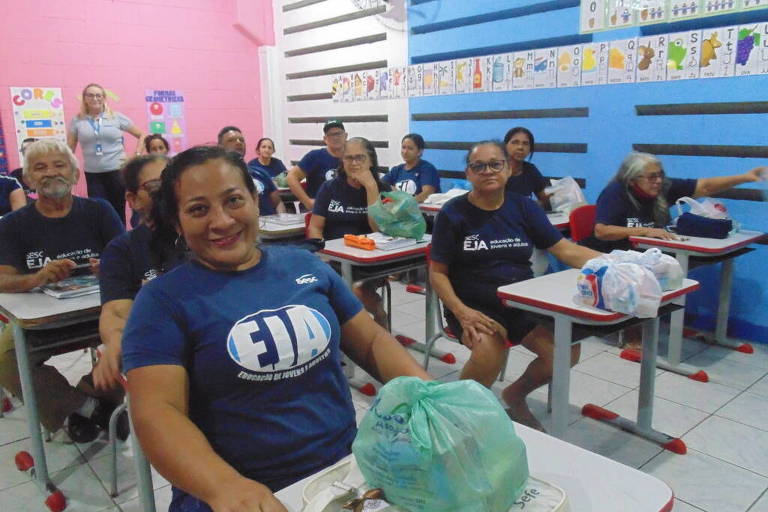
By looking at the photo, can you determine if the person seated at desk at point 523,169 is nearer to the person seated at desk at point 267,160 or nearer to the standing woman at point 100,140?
the person seated at desk at point 267,160

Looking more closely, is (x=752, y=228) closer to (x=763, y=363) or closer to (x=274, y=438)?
(x=763, y=363)

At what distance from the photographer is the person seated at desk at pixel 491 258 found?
7.68 ft

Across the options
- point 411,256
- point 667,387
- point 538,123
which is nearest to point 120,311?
point 411,256

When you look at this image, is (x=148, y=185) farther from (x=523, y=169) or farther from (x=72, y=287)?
(x=523, y=169)

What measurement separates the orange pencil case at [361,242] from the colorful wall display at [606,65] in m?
2.14

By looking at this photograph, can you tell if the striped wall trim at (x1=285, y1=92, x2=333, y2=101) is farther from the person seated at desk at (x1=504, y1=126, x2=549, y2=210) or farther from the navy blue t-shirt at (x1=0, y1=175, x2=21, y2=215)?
the navy blue t-shirt at (x1=0, y1=175, x2=21, y2=215)

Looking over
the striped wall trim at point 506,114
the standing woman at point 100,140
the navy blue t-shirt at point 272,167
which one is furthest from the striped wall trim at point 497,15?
the standing woman at point 100,140

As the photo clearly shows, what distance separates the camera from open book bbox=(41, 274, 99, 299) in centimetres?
213

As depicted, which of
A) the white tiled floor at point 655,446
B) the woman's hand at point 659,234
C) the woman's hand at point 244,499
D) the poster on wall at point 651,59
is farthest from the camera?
the poster on wall at point 651,59

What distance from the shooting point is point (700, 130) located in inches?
142

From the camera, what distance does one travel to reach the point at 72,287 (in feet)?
7.20

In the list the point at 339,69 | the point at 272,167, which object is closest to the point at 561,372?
the point at 272,167

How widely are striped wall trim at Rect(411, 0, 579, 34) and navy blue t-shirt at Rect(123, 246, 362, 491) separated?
3.78 meters

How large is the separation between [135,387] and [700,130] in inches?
143
